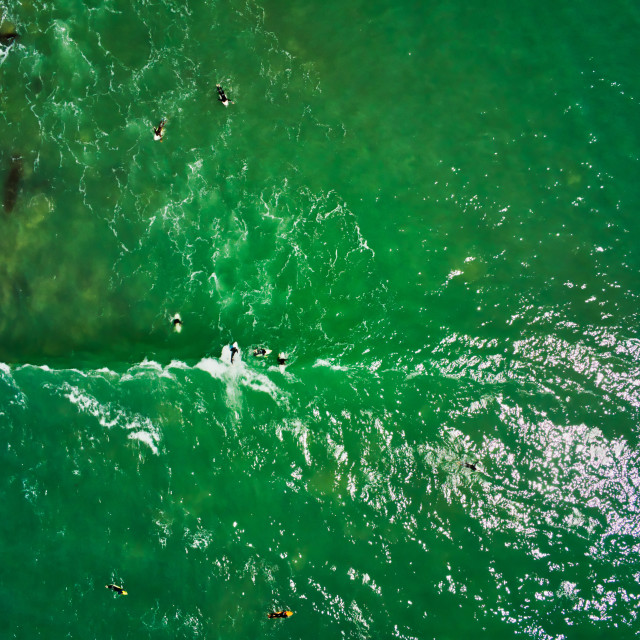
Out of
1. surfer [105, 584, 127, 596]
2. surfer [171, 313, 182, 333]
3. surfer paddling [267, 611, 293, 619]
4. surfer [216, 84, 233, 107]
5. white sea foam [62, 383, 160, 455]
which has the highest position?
surfer [216, 84, 233, 107]

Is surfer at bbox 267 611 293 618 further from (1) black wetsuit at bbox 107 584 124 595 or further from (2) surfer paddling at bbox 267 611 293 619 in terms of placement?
(1) black wetsuit at bbox 107 584 124 595

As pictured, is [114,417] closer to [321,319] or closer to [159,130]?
[321,319]

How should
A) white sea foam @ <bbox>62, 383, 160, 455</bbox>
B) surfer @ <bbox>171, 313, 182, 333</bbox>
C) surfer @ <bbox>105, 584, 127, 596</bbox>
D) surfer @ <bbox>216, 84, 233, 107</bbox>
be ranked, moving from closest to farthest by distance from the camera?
surfer @ <bbox>105, 584, 127, 596</bbox>
white sea foam @ <bbox>62, 383, 160, 455</bbox>
surfer @ <bbox>171, 313, 182, 333</bbox>
surfer @ <bbox>216, 84, 233, 107</bbox>

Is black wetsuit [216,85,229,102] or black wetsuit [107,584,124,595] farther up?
black wetsuit [216,85,229,102]

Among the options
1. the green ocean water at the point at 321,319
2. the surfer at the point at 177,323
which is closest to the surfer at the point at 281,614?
the green ocean water at the point at 321,319

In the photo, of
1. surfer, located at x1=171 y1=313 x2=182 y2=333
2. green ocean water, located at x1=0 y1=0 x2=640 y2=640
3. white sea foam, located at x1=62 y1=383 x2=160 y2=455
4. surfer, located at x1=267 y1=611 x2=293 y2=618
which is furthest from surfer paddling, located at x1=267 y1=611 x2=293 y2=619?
surfer, located at x1=171 y1=313 x2=182 y2=333

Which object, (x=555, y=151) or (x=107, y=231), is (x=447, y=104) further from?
(x=107, y=231)

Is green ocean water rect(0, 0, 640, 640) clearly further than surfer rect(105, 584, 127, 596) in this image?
No
